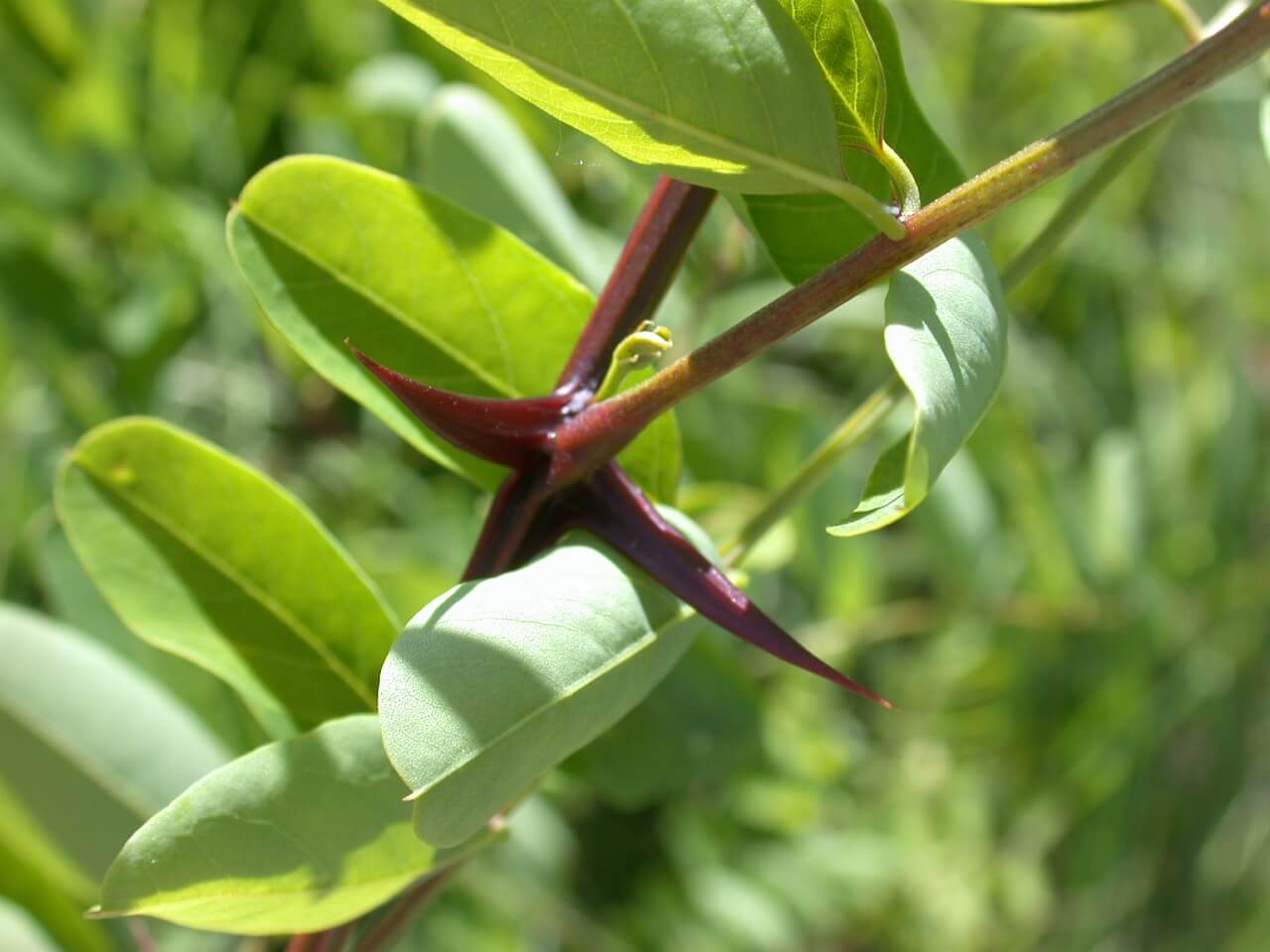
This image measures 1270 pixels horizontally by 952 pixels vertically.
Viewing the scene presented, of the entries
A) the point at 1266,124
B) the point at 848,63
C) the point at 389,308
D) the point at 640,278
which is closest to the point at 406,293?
the point at 389,308

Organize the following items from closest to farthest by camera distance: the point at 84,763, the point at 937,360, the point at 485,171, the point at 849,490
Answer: the point at 937,360, the point at 84,763, the point at 485,171, the point at 849,490

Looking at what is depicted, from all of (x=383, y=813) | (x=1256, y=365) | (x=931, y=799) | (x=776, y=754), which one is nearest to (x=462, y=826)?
(x=383, y=813)

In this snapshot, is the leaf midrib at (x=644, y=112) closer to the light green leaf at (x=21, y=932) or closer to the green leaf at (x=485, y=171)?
the green leaf at (x=485, y=171)

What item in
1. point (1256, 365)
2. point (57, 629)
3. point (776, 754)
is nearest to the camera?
point (57, 629)

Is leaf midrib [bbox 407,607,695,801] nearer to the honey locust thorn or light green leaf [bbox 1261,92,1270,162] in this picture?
the honey locust thorn

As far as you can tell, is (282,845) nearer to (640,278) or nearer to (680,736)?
(640,278)

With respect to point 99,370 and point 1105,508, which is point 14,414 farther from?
point 1105,508
